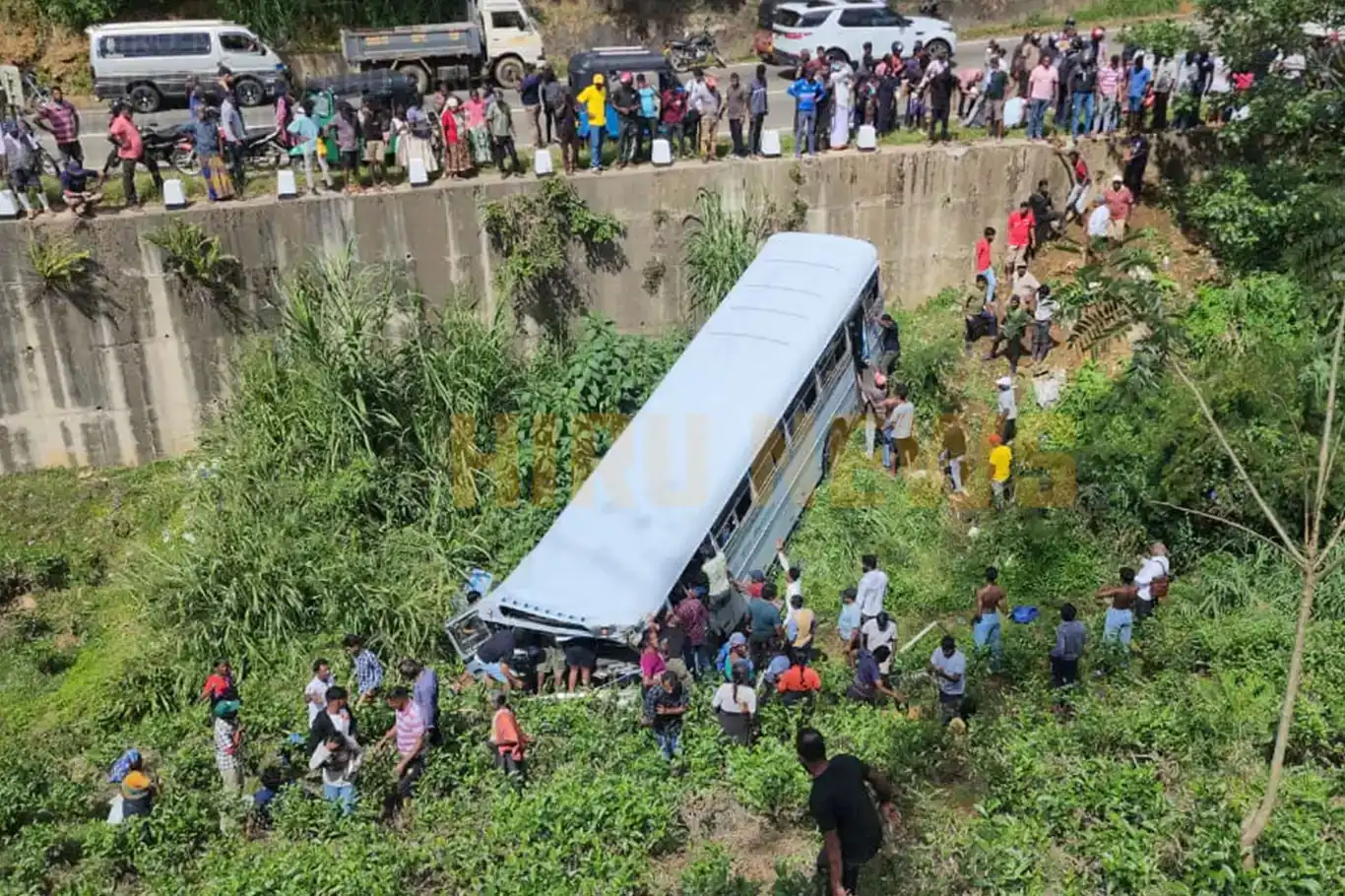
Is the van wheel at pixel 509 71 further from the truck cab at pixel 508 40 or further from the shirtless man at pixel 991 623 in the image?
the shirtless man at pixel 991 623

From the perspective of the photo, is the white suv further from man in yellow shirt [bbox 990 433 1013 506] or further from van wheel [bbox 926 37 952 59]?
man in yellow shirt [bbox 990 433 1013 506]

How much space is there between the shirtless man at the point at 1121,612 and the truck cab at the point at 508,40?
16353mm

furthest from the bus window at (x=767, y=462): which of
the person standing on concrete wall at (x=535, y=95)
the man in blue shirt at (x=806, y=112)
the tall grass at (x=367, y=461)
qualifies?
the person standing on concrete wall at (x=535, y=95)

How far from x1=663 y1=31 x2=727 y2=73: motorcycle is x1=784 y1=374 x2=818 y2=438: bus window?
1332cm

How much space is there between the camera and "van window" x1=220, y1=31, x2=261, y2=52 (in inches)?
870

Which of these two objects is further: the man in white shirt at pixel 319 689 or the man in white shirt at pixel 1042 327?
the man in white shirt at pixel 1042 327

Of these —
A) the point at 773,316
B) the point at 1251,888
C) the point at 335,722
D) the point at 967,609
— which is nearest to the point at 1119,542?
the point at 967,609

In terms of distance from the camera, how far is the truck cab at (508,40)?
23.2m

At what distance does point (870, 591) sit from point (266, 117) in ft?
50.5

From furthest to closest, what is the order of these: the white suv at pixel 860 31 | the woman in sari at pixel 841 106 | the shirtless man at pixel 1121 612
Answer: the white suv at pixel 860 31 → the woman in sari at pixel 841 106 → the shirtless man at pixel 1121 612

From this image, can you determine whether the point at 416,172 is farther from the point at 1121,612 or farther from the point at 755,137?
the point at 1121,612

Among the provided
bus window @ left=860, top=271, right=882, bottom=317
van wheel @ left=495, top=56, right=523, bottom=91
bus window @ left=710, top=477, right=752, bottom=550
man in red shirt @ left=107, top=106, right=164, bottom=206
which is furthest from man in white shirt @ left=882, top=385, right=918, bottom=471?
van wheel @ left=495, top=56, right=523, bottom=91

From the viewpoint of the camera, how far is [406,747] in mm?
9805

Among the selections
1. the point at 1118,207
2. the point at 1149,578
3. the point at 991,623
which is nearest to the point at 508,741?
the point at 991,623
